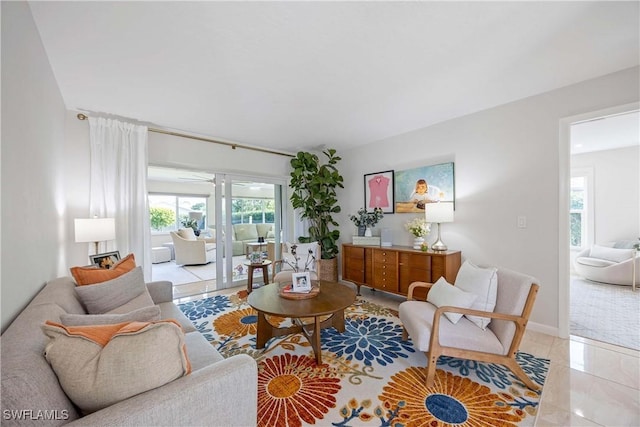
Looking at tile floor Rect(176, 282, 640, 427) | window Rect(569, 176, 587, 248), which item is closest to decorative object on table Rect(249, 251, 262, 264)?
tile floor Rect(176, 282, 640, 427)

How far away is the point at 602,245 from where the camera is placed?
477cm

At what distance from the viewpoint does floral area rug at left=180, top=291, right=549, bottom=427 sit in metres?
1.61

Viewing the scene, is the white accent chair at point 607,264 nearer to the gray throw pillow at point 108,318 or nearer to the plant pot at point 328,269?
the plant pot at point 328,269

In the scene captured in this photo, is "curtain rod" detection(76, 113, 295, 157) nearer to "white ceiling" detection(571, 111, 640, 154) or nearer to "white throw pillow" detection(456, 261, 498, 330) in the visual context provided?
"white throw pillow" detection(456, 261, 498, 330)

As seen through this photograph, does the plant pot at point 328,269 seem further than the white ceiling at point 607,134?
Yes

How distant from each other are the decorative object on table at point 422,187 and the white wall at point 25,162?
363 centimetres

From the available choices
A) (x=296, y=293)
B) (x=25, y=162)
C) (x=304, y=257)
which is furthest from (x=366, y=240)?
(x=25, y=162)

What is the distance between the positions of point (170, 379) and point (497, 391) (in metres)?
2.16

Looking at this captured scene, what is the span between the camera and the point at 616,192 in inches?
183

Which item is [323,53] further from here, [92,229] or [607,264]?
[607,264]

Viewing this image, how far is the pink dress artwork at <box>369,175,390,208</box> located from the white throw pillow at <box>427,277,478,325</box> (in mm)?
2117

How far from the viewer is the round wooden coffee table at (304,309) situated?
2.11 m

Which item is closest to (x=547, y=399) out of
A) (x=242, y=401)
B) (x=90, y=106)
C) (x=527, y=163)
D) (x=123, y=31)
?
(x=242, y=401)

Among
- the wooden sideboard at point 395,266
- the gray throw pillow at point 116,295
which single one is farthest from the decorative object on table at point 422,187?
the gray throw pillow at point 116,295
